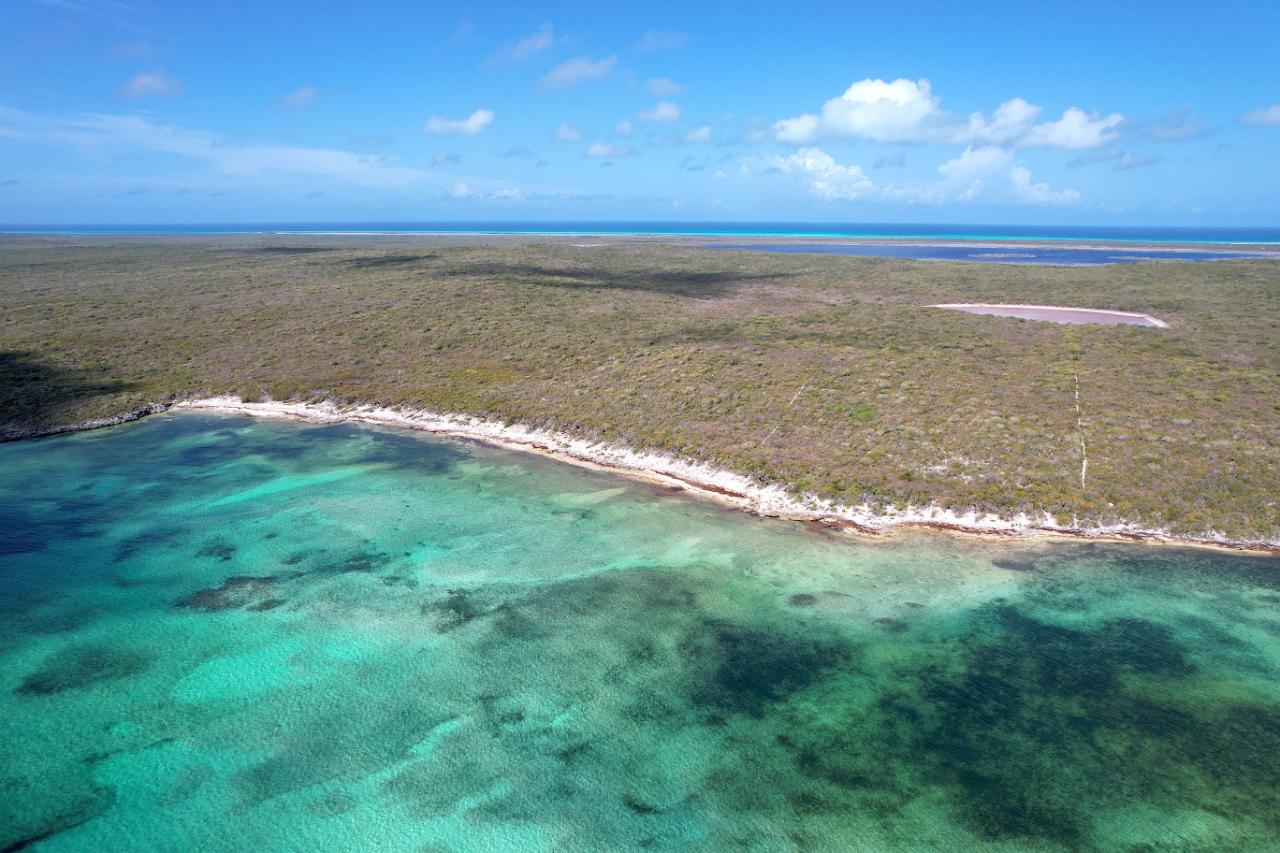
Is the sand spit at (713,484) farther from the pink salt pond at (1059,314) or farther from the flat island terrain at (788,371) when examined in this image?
the pink salt pond at (1059,314)

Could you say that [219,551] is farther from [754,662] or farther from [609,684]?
[754,662]

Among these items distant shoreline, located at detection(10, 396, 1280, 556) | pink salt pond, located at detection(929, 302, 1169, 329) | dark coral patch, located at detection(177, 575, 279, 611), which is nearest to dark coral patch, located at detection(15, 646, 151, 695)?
dark coral patch, located at detection(177, 575, 279, 611)

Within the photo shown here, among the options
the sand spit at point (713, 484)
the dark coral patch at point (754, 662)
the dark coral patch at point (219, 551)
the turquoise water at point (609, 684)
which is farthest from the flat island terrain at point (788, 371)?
the dark coral patch at point (219, 551)

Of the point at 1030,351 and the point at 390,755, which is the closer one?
the point at 390,755

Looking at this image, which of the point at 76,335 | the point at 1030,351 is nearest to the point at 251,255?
the point at 76,335

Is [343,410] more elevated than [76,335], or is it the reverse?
[76,335]

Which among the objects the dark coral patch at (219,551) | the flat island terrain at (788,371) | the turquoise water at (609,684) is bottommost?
the turquoise water at (609,684)

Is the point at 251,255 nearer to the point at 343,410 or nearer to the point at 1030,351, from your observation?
the point at 343,410
